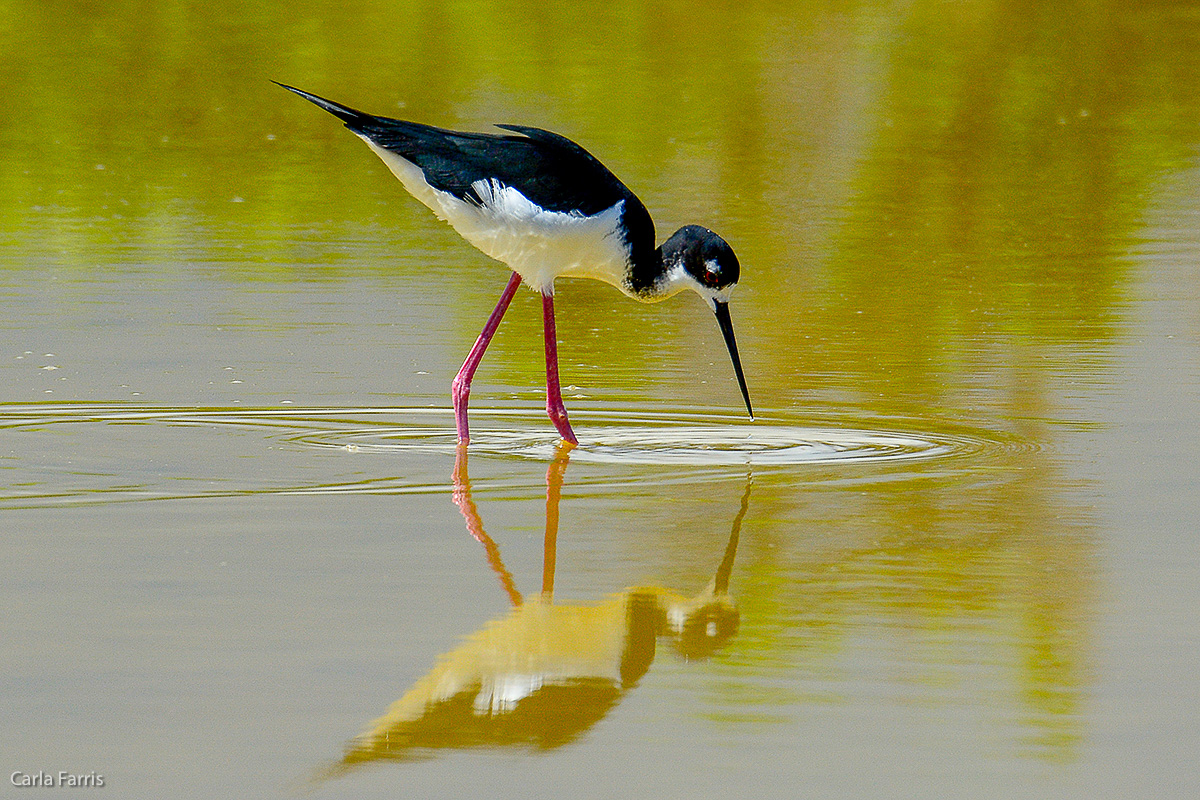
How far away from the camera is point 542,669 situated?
4.78 meters

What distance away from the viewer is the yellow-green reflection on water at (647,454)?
14.4 ft

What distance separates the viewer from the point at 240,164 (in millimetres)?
17500

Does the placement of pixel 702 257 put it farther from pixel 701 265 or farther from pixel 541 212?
pixel 541 212

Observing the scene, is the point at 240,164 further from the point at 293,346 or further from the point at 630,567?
the point at 630,567

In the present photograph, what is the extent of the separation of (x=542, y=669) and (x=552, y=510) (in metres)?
1.82

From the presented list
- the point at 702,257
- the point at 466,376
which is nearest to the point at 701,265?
the point at 702,257

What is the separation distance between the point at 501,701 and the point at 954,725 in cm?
94

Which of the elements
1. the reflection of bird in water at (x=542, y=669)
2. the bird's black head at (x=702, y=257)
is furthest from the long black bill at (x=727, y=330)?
the reflection of bird in water at (x=542, y=669)

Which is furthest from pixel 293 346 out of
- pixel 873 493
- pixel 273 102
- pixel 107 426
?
pixel 273 102

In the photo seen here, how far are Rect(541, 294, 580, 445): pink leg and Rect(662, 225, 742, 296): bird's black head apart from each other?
0.51m

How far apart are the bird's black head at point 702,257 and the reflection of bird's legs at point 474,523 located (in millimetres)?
1264

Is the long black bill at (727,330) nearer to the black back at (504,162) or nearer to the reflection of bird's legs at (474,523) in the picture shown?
the black back at (504,162)

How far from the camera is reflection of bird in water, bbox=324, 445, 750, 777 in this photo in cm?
430

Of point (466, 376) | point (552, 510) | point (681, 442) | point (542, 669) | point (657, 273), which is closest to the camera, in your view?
point (542, 669)
